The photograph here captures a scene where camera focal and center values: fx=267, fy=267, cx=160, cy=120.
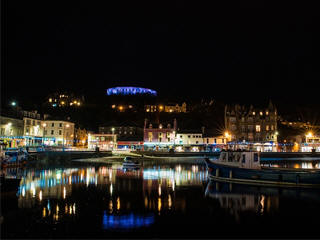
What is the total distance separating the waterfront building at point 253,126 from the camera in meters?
90.8

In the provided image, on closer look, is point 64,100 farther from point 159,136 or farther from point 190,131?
point 190,131

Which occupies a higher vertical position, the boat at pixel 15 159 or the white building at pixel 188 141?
the white building at pixel 188 141

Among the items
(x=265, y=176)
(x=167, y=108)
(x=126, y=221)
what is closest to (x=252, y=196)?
(x=265, y=176)

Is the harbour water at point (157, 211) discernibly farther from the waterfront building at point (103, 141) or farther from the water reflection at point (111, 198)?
the waterfront building at point (103, 141)

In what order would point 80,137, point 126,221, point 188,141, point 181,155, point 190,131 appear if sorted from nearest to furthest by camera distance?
point 126,221 < point 181,155 < point 188,141 < point 190,131 < point 80,137

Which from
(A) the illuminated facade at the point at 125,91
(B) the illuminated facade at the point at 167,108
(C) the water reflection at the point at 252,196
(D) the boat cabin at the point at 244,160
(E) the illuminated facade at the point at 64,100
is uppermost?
(A) the illuminated facade at the point at 125,91

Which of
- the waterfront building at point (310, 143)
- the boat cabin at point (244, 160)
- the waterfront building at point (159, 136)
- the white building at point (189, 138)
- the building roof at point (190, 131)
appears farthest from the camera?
the waterfront building at point (310, 143)

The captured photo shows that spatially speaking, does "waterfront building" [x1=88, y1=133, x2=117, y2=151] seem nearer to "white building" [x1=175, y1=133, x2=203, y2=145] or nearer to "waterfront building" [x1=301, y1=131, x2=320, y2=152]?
"white building" [x1=175, y1=133, x2=203, y2=145]

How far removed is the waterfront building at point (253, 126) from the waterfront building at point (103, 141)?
38700mm

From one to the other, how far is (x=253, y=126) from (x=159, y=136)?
108 ft

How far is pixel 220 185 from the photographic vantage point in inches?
1141

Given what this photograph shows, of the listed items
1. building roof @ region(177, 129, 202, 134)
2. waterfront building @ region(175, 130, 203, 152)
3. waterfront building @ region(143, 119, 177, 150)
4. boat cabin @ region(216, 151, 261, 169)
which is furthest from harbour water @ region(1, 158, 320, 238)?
building roof @ region(177, 129, 202, 134)

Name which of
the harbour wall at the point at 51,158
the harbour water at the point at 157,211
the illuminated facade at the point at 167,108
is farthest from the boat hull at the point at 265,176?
the illuminated facade at the point at 167,108

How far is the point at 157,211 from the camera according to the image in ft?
60.4
